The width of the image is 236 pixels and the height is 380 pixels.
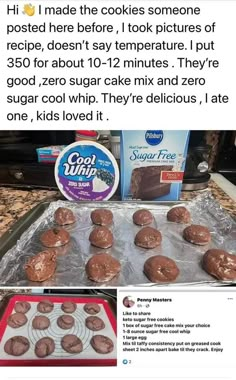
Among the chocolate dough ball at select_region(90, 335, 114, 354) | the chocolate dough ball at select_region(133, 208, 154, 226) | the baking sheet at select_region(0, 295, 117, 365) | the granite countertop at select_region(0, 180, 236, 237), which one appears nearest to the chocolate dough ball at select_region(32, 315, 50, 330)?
the baking sheet at select_region(0, 295, 117, 365)

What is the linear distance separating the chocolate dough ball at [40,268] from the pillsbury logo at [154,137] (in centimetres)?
29

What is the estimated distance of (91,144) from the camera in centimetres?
54

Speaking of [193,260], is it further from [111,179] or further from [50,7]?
[50,7]

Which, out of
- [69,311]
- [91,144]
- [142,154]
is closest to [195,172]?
[142,154]

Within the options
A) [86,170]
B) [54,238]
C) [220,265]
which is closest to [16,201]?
[54,238]

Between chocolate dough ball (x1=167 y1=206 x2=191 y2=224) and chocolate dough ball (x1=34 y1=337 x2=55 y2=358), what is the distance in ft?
1.33

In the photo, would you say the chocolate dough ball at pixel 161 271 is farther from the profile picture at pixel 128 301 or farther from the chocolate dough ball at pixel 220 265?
the profile picture at pixel 128 301

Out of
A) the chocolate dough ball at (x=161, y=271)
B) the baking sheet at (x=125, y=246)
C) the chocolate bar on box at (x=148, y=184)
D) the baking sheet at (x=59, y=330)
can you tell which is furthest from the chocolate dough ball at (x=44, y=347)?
the chocolate bar on box at (x=148, y=184)

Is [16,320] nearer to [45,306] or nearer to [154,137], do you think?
[45,306]

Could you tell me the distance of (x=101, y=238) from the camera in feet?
2.42

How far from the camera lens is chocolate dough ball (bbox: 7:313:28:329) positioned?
2.36 ft

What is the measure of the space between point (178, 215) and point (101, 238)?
218 millimetres

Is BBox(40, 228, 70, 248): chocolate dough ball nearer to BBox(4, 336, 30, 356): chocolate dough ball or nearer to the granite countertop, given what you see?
the granite countertop

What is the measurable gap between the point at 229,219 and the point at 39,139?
560 millimetres
